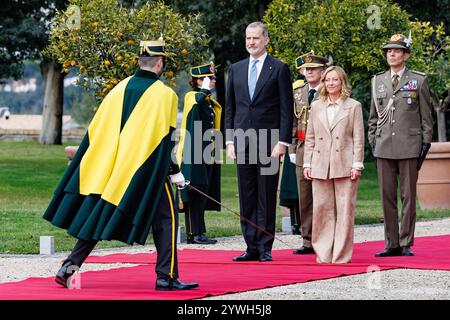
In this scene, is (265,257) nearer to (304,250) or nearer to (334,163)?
(304,250)

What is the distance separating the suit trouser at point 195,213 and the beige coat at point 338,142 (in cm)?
258

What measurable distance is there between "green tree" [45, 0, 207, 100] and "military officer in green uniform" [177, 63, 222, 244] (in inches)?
44.8

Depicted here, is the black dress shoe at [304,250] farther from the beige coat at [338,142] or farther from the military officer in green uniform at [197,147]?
the military officer in green uniform at [197,147]

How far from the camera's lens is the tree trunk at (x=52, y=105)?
1665 inches

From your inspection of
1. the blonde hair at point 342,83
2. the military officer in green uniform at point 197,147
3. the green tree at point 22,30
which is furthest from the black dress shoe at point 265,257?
the green tree at point 22,30

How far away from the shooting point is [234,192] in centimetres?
2591

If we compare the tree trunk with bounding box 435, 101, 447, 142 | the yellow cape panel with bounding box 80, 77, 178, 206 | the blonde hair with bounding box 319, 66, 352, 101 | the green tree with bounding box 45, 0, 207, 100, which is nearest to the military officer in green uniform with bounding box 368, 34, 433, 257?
the blonde hair with bounding box 319, 66, 352, 101

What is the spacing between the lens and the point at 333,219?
11.9 m

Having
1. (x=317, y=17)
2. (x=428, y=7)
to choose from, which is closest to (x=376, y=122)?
(x=317, y=17)

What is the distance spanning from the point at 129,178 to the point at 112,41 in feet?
21.3

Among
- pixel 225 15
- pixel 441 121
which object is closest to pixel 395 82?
pixel 441 121

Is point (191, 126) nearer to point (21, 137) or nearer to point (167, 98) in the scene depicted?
point (167, 98)

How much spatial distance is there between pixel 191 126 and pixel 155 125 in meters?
5.25

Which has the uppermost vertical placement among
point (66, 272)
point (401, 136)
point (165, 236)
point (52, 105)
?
point (52, 105)
